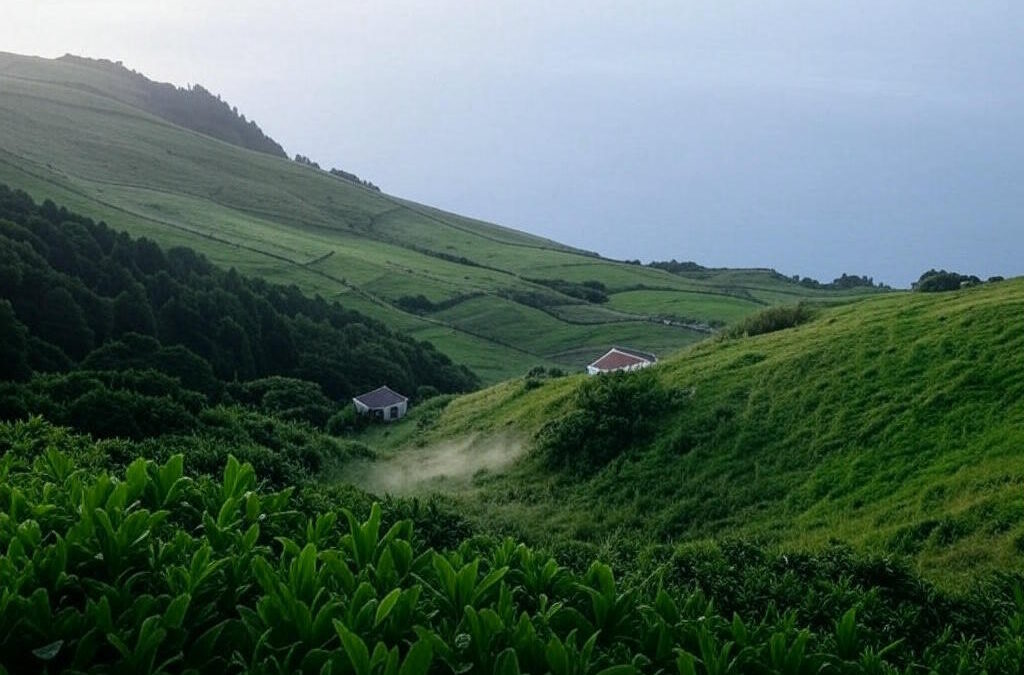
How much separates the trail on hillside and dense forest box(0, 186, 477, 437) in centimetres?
645

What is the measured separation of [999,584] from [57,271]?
52.7 metres

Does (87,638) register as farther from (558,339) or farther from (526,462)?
(558,339)

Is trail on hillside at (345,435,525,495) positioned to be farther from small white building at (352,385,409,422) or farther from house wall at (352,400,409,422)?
small white building at (352,385,409,422)

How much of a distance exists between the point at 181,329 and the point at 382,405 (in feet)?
48.5


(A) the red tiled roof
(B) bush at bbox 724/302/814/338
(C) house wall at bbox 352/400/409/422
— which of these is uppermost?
(B) bush at bbox 724/302/814/338

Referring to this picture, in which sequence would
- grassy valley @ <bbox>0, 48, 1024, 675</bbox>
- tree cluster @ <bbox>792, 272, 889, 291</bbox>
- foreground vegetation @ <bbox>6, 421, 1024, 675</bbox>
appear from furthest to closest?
tree cluster @ <bbox>792, 272, 889, 291</bbox>
grassy valley @ <bbox>0, 48, 1024, 675</bbox>
foreground vegetation @ <bbox>6, 421, 1024, 675</bbox>

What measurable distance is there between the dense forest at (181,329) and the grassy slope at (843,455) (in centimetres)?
1393

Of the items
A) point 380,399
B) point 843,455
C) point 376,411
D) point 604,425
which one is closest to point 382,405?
point 380,399

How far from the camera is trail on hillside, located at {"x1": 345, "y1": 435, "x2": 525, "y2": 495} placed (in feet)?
97.3

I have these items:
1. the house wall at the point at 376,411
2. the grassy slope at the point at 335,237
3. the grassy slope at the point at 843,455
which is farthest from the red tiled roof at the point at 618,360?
the grassy slope at the point at 843,455

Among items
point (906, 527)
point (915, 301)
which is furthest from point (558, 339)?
point (906, 527)

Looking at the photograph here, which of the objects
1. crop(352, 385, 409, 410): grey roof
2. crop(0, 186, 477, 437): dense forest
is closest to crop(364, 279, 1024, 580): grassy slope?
crop(0, 186, 477, 437): dense forest

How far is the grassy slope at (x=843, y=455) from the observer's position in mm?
17281

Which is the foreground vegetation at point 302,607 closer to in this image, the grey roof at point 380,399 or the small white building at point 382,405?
the small white building at point 382,405
